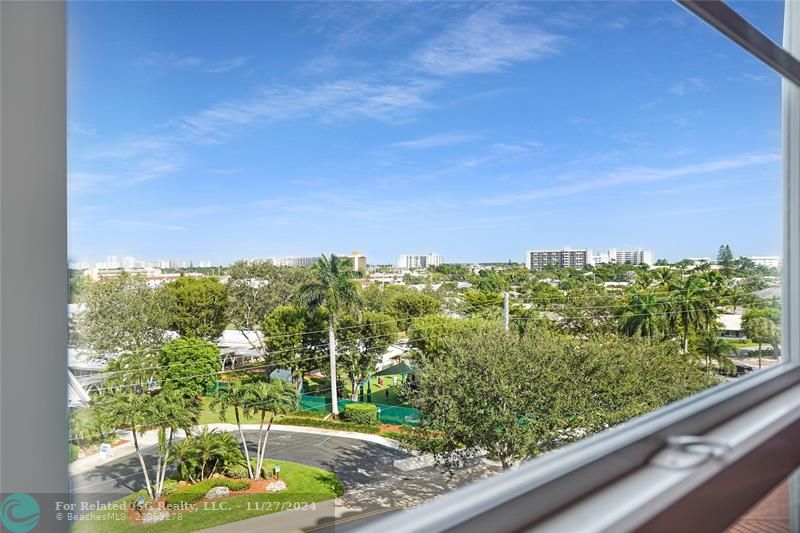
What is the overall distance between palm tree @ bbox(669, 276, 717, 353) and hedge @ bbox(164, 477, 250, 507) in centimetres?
170

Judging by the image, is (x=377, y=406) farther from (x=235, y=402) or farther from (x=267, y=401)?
(x=235, y=402)

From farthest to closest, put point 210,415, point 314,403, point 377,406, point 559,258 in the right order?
point 559,258, point 377,406, point 314,403, point 210,415

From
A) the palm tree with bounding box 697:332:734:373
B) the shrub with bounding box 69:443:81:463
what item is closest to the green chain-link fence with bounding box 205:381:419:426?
the shrub with bounding box 69:443:81:463

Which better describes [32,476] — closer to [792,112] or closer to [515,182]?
[792,112]

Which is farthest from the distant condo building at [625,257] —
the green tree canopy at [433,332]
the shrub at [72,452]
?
the shrub at [72,452]

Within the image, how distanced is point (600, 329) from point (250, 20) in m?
1.49

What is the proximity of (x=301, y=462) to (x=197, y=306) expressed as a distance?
0.35 m

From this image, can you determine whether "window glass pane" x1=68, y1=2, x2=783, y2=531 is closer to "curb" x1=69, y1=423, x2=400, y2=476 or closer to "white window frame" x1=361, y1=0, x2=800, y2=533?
"curb" x1=69, y1=423, x2=400, y2=476

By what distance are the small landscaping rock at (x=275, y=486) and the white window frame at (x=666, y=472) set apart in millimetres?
531

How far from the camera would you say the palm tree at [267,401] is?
96cm

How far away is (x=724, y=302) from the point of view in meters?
1.91

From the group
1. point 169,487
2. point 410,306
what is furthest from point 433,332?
point 169,487

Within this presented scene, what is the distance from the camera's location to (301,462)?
3.30 ft

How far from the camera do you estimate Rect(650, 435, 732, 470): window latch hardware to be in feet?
1.51
